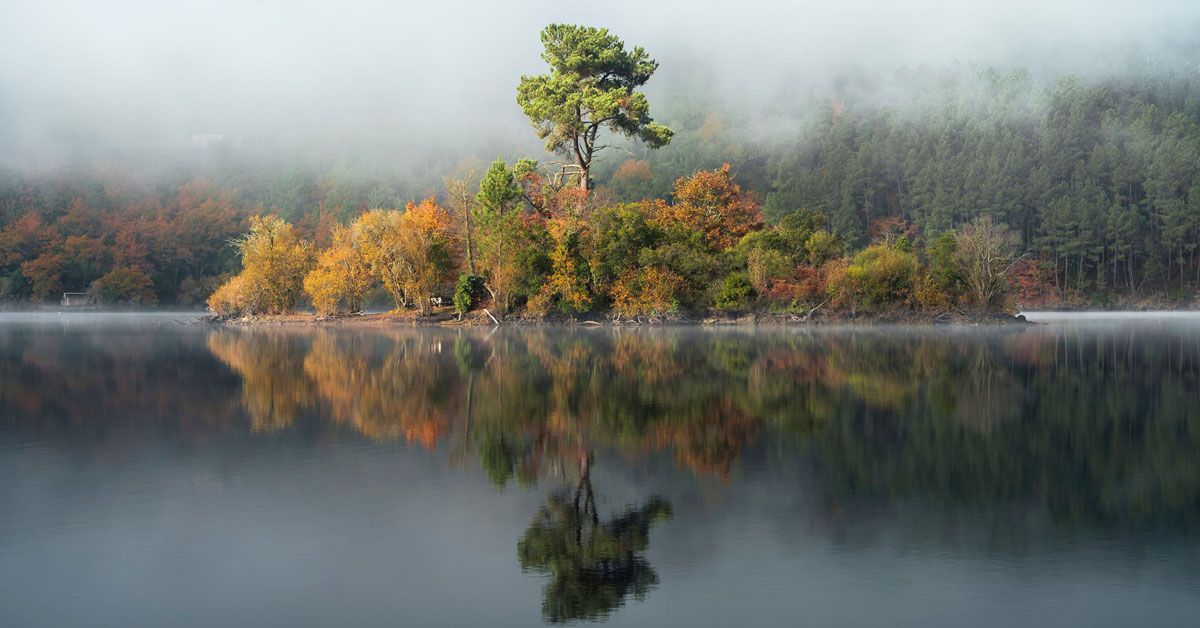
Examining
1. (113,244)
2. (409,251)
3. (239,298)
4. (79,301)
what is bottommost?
(239,298)

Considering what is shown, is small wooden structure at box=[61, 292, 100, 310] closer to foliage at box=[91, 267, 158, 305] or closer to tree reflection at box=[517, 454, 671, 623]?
foliage at box=[91, 267, 158, 305]

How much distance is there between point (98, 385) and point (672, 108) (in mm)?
106694

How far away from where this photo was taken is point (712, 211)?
5131cm

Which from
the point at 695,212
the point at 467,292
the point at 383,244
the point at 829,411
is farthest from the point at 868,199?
the point at 829,411

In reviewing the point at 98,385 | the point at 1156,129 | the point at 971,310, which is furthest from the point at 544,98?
the point at 1156,129

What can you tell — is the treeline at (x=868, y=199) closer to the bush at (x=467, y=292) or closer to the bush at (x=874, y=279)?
the bush at (x=467, y=292)

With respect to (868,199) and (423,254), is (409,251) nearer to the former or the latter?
(423,254)

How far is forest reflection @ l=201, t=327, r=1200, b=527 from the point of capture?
9516 millimetres

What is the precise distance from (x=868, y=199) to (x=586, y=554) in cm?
8541

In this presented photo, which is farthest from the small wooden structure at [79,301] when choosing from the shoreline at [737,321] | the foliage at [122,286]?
the shoreline at [737,321]

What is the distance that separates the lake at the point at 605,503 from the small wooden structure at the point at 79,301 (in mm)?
75751

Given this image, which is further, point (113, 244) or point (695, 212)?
point (113, 244)

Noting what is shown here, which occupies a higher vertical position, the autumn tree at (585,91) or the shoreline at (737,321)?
the autumn tree at (585,91)

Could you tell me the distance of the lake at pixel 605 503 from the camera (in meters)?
6.08
